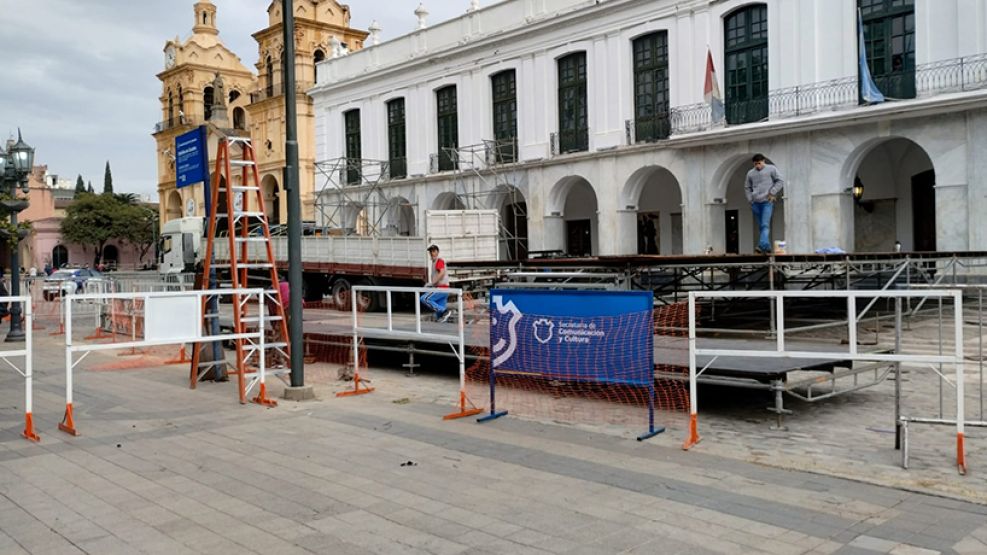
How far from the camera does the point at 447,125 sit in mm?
35125

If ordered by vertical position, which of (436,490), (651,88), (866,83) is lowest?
(436,490)

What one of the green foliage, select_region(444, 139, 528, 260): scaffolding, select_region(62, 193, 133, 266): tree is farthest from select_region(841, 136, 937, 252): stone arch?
select_region(62, 193, 133, 266): tree

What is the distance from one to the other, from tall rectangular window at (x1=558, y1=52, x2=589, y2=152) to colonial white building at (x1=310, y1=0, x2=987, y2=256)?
72mm

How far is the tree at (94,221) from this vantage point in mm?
72938

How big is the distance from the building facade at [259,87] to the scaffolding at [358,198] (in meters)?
4.25

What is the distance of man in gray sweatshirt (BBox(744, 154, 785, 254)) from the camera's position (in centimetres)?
1417

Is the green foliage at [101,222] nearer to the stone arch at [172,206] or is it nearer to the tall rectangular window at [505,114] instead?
the stone arch at [172,206]

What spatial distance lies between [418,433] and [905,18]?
18.9m

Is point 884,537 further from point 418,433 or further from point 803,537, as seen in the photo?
point 418,433

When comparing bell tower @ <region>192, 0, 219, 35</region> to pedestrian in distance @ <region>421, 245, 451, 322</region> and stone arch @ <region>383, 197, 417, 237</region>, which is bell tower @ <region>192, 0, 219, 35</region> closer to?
stone arch @ <region>383, 197, 417, 237</region>

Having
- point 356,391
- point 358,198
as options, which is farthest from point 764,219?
point 358,198


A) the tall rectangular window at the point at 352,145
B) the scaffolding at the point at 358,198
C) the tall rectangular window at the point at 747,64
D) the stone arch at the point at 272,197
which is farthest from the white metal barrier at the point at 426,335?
the stone arch at the point at 272,197

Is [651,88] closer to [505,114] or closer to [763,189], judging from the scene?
[505,114]

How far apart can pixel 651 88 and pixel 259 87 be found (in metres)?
33.3
